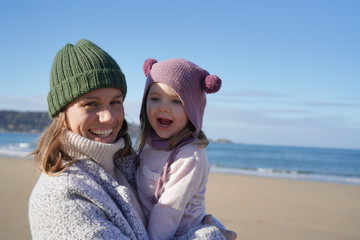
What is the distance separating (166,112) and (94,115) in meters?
0.70

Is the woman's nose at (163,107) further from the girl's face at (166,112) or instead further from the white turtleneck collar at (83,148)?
the white turtleneck collar at (83,148)

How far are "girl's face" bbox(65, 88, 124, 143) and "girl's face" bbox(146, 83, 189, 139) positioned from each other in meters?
0.51

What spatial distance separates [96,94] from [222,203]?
264 inches

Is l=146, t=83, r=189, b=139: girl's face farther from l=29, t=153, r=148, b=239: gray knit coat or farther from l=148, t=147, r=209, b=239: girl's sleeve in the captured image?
l=29, t=153, r=148, b=239: gray knit coat

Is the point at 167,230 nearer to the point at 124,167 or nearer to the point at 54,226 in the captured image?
the point at 124,167

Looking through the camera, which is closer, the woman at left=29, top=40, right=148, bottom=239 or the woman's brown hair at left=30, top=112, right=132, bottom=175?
the woman at left=29, top=40, right=148, bottom=239

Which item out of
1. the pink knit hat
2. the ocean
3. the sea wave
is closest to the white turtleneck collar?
the ocean

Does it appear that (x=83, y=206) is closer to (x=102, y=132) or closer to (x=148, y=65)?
(x=102, y=132)

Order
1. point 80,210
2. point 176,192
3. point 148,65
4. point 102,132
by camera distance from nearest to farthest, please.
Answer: point 80,210
point 102,132
point 176,192
point 148,65

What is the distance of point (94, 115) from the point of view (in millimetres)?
2041

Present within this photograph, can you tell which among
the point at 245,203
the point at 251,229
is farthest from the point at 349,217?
the point at 251,229

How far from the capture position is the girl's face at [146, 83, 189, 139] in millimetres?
2578

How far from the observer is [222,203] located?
26.9ft

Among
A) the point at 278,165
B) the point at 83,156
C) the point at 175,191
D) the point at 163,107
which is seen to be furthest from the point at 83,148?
the point at 278,165
